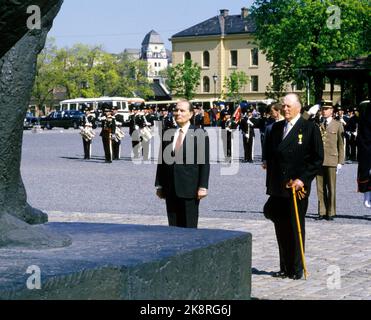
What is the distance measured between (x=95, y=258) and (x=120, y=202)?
1175cm

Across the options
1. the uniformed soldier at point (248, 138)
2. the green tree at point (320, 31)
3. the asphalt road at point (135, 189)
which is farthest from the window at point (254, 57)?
the asphalt road at point (135, 189)

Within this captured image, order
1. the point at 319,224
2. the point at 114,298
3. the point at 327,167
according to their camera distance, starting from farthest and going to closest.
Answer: the point at 327,167 → the point at 319,224 → the point at 114,298

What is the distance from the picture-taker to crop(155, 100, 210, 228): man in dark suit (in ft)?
27.2

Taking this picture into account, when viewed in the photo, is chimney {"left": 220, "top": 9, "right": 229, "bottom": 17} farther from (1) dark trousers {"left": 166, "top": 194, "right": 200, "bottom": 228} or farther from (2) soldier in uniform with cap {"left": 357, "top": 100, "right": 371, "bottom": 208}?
(1) dark trousers {"left": 166, "top": 194, "right": 200, "bottom": 228}

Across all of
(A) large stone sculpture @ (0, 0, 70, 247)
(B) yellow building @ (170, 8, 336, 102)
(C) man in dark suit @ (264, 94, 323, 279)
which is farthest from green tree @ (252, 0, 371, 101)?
(B) yellow building @ (170, 8, 336, 102)

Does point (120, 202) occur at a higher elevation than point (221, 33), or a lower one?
lower

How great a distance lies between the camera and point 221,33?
12706 centimetres

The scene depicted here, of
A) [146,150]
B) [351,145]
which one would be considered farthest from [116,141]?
[351,145]

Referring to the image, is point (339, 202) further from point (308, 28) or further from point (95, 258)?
point (308, 28)

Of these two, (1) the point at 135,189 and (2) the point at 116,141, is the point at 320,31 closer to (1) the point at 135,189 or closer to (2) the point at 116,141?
(2) the point at 116,141

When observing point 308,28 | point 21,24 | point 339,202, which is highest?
point 308,28

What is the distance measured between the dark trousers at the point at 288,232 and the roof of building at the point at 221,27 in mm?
117401

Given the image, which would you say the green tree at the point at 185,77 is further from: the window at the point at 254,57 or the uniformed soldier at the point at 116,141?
the uniformed soldier at the point at 116,141
